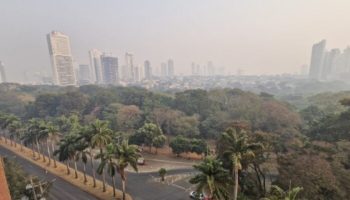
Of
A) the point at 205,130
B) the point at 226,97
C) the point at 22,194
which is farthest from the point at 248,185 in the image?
the point at 226,97

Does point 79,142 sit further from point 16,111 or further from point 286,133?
point 16,111

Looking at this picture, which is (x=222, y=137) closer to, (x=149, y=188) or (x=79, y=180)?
(x=149, y=188)

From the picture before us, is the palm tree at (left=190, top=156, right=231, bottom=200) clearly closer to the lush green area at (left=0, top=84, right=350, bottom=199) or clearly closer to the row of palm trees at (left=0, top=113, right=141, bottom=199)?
the lush green area at (left=0, top=84, right=350, bottom=199)

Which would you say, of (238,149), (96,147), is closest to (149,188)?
(96,147)

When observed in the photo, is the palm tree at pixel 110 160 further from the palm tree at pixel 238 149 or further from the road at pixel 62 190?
the palm tree at pixel 238 149

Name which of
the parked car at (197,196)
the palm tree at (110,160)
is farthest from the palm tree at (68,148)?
the parked car at (197,196)
